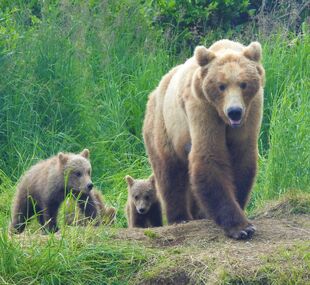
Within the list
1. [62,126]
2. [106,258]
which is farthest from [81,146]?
[106,258]

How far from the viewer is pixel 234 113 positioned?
6637 millimetres

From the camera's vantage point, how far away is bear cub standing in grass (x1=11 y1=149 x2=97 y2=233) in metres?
7.91

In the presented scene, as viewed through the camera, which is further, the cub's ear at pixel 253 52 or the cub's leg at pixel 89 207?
the cub's leg at pixel 89 207

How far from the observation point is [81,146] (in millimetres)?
9984

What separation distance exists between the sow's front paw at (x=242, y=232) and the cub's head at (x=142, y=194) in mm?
1898

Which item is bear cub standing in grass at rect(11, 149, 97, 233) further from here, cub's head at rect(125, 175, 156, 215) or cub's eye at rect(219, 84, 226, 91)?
cub's eye at rect(219, 84, 226, 91)

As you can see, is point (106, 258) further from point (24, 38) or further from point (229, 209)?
point (24, 38)

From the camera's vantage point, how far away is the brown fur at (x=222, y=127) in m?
6.78

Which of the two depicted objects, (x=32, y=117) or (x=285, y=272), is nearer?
(x=285, y=272)

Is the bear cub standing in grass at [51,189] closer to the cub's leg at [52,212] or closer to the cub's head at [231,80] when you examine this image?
the cub's leg at [52,212]

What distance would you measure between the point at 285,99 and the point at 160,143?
171 centimetres

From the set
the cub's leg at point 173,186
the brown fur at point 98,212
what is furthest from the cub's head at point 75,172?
the cub's leg at point 173,186

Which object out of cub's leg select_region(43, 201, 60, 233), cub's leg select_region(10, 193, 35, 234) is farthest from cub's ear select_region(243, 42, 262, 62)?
cub's leg select_region(10, 193, 35, 234)

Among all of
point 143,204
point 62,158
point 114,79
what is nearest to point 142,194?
point 143,204
